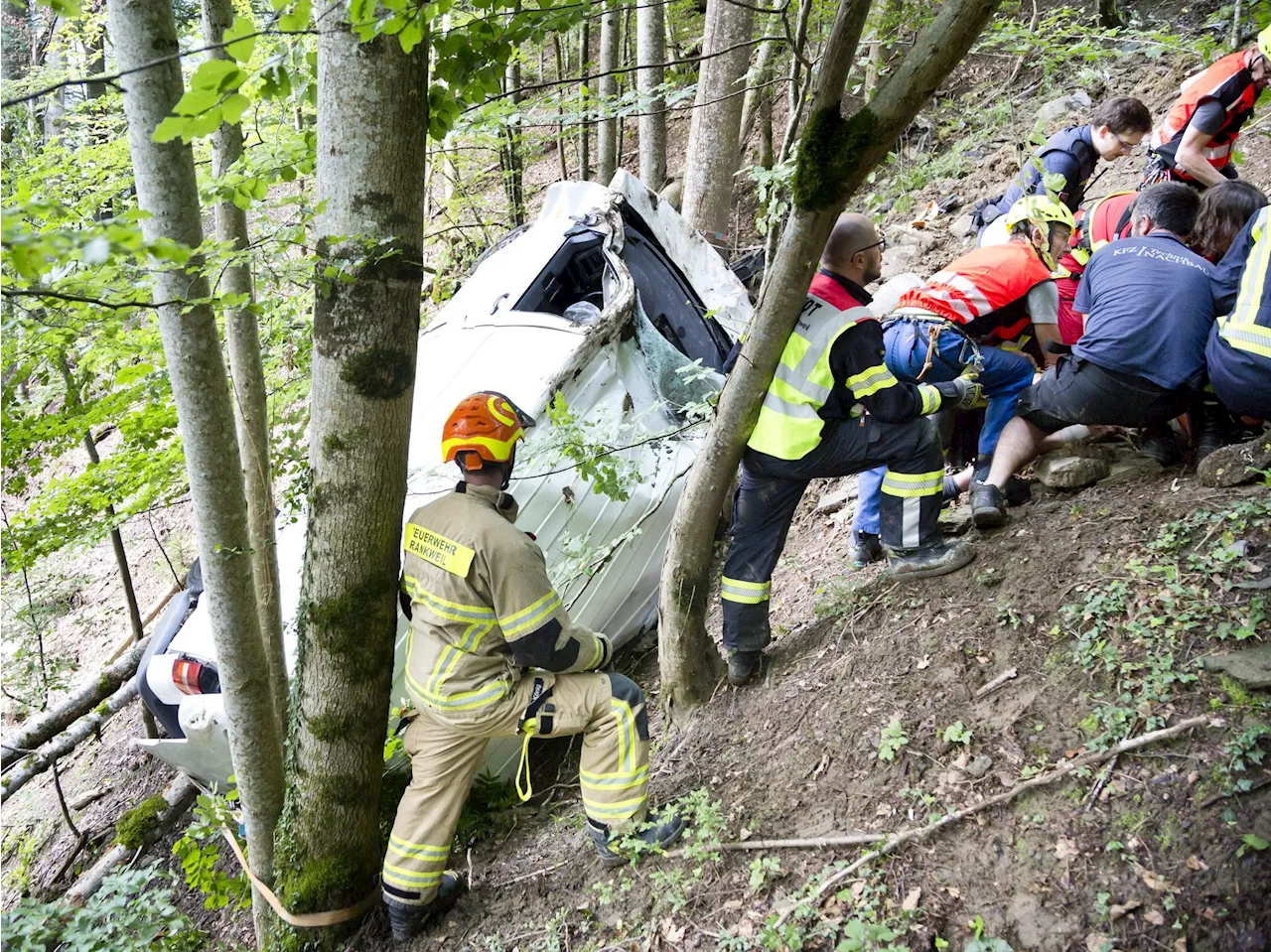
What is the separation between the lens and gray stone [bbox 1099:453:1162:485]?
3.85m

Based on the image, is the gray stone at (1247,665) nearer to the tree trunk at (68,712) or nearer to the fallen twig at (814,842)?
the fallen twig at (814,842)

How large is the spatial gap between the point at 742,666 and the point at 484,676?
45.5 inches

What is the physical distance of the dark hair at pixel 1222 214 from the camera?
146 inches

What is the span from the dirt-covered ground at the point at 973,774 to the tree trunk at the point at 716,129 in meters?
3.30

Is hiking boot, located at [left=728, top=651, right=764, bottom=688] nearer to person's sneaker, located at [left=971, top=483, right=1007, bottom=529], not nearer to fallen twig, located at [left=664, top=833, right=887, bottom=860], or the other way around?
fallen twig, located at [left=664, top=833, right=887, bottom=860]

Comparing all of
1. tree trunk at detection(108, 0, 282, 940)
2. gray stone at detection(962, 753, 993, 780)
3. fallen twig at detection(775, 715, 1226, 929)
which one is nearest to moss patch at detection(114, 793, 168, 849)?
tree trunk at detection(108, 0, 282, 940)

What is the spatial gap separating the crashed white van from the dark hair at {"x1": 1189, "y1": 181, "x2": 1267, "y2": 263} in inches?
87.5

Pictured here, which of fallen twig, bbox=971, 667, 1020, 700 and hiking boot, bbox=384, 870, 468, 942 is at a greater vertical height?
fallen twig, bbox=971, 667, 1020, 700

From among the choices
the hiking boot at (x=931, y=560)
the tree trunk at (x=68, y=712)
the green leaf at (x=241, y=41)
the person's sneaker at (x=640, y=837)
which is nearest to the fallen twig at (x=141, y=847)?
the tree trunk at (x=68, y=712)

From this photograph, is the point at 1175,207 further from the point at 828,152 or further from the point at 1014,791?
the point at 1014,791

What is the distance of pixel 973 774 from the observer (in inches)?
108

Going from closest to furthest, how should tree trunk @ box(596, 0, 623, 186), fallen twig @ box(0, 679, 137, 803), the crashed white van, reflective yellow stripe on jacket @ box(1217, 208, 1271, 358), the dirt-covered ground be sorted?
the dirt-covered ground, reflective yellow stripe on jacket @ box(1217, 208, 1271, 358), the crashed white van, fallen twig @ box(0, 679, 137, 803), tree trunk @ box(596, 0, 623, 186)

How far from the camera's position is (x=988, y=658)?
10.2 feet

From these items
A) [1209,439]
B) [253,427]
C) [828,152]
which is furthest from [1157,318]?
[253,427]
